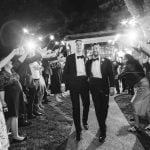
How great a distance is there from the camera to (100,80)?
18.6 feet

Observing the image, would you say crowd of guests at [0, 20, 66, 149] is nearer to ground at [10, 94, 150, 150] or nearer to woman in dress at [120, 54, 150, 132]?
ground at [10, 94, 150, 150]

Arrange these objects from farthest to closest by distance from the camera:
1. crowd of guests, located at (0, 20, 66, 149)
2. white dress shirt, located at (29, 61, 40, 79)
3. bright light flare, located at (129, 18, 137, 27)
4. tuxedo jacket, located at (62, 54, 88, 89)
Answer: bright light flare, located at (129, 18, 137, 27)
white dress shirt, located at (29, 61, 40, 79)
tuxedo jacket, located at (62, 54, 88, 89)
crowd of guests, located at (0, 20, 66, 149)

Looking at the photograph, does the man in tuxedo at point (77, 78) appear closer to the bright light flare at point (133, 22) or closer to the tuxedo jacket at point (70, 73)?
the tuxedo jacket at point (70, 73)

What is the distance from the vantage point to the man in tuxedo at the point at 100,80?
553 cm

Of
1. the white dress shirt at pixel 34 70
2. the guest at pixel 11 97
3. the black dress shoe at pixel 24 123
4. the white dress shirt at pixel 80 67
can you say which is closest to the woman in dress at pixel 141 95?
the white dress shirt at pixel 80 67

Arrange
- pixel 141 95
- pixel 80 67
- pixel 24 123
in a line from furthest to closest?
pixel 24 123
pixel 80 67
pixel 141 95

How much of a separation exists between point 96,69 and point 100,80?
0.31 metres

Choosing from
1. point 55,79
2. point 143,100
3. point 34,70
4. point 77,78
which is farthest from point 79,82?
point 55,79

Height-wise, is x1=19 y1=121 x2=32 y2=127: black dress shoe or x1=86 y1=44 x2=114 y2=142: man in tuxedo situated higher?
x1=86 y1=44 x2=114 y2=142: man in tuxedo

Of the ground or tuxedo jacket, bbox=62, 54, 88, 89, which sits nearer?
the ground

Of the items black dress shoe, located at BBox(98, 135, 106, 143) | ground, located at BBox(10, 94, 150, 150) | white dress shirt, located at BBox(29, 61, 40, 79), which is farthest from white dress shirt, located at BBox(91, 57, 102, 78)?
white dress shirt, located at BBox(29, 61, 40, 79)

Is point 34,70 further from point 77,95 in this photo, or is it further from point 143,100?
point 143,100

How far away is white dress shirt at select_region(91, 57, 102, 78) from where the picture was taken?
5703mm

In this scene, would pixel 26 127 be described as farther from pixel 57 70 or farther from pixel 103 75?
pixel 57 70
